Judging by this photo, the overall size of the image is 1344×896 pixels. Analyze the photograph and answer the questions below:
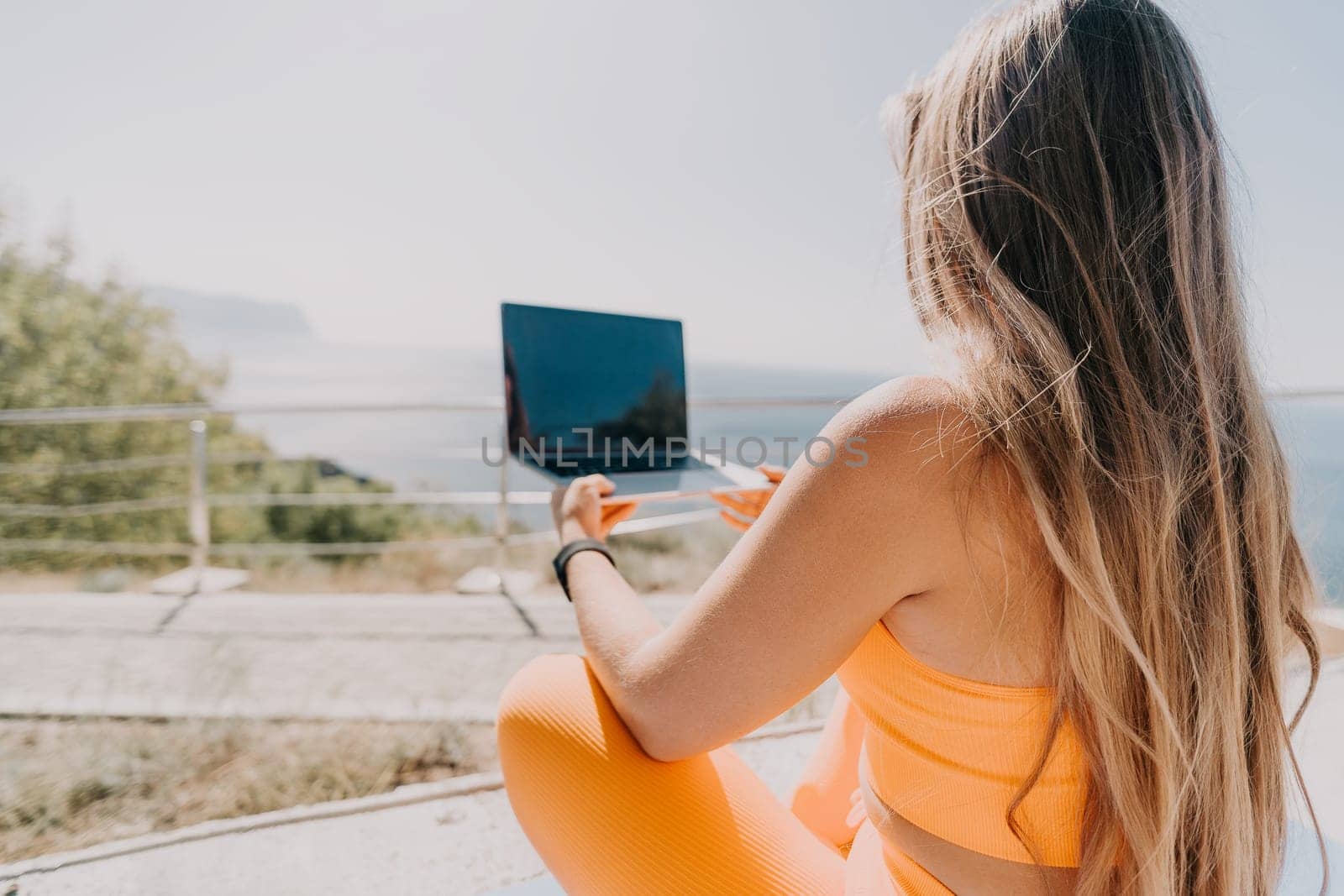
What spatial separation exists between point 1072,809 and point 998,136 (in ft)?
1.92

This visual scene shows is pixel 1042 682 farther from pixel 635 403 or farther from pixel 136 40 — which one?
pixel 136 40

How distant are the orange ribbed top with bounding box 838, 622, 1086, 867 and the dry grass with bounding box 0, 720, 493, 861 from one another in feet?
4.14

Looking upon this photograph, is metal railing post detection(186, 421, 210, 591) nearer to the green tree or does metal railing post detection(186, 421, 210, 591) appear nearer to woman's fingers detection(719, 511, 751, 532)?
woman's fingers detection(719, 511, 751, 532)

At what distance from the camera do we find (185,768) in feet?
4.88

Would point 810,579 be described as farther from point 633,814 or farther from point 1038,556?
point 633,814

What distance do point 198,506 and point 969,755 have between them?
342 cm

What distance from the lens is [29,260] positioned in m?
12.4

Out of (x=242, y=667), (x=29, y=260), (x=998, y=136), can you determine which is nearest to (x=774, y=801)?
(x=998, y=136)

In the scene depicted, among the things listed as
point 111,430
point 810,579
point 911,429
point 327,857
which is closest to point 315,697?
point 327,857

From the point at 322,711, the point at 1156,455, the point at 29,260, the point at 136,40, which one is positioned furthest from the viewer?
the point at 29,260

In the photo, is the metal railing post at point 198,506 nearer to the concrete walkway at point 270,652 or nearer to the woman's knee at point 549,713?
the concrete walkway at point 270,652

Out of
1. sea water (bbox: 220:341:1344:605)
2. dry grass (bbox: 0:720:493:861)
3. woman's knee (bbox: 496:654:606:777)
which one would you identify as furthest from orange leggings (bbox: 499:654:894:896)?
dry grass (bbox: 0:720:493:861)

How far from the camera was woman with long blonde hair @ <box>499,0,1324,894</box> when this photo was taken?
20.5 inches

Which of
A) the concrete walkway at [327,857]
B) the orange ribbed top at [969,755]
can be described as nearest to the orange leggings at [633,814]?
the orange ribbed top at [969,755]
